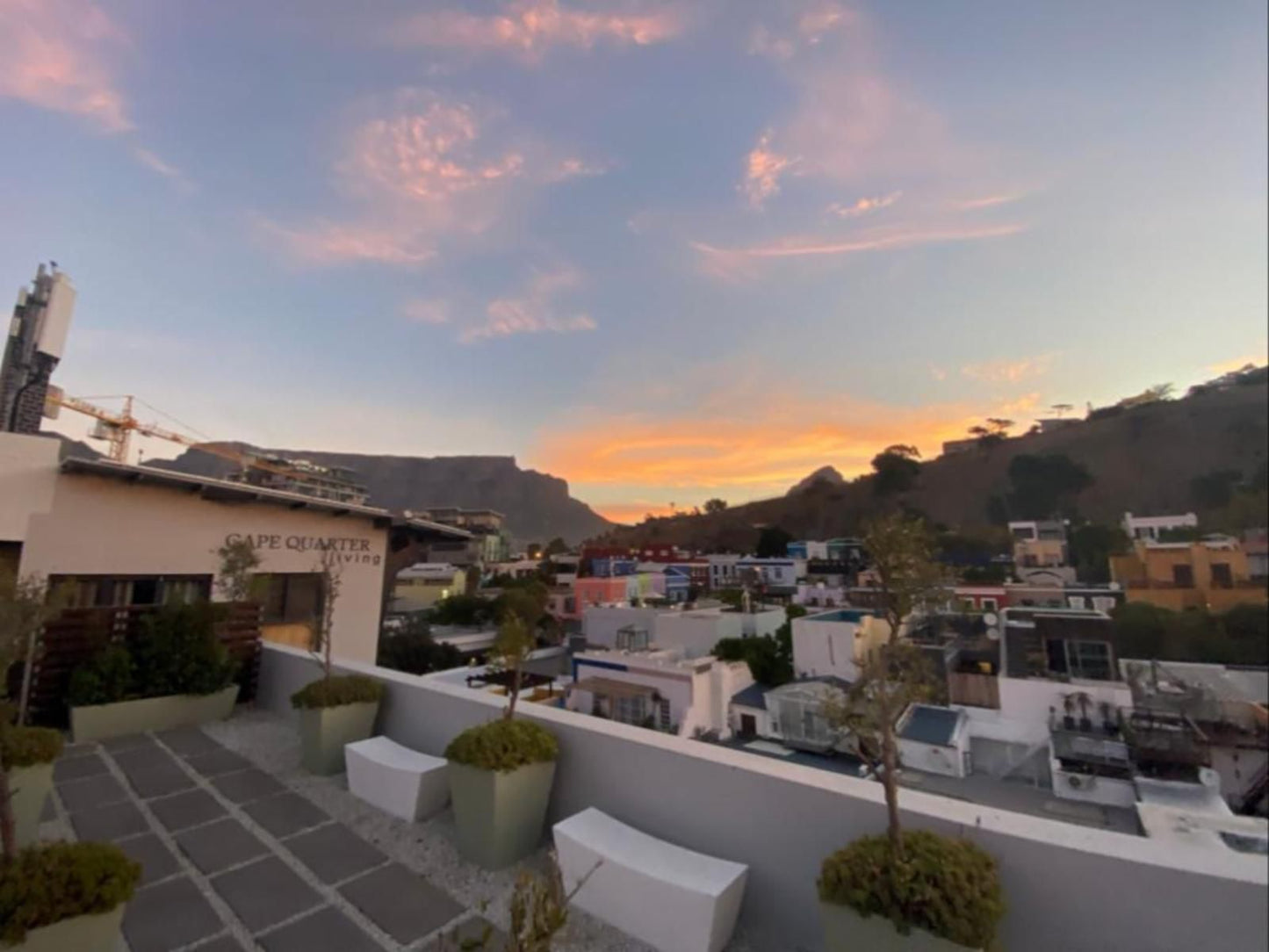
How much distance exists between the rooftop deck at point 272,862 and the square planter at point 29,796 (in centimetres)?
23

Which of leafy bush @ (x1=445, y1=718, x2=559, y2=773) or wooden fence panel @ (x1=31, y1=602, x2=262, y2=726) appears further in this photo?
wooden fence panel @ (x1=31, y1=602, x2=262, y2=726)

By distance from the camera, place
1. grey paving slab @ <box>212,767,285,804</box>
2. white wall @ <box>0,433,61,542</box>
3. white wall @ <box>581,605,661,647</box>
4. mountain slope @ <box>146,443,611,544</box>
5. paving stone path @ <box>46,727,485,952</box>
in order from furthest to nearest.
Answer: mountain slope @ <box>146,443,611,544</box> → white wall @ <box>581,605,661,647</box> → white wall @ <box>0,433,61,542</box> → grey paving slab @ <box>212,767,285,804</box> → paving stone path @ <box>46,727,485,952</box>

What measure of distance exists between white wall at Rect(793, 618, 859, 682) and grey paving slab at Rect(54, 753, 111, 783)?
20962mm

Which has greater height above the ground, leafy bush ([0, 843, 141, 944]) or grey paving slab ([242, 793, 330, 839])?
leafy bush ([0, 843, 141, 944])

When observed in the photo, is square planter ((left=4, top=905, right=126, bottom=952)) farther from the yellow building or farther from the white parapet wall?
the yellow building

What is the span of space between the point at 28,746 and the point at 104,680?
9.25ft

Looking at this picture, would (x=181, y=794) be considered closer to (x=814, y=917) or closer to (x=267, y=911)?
(x=267, y=911)

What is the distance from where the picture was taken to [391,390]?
595 inches

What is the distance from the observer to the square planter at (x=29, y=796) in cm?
313

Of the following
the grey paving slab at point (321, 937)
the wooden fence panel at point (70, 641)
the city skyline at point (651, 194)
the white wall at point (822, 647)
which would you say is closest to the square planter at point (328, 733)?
the grey paving slab at point (321, 937)

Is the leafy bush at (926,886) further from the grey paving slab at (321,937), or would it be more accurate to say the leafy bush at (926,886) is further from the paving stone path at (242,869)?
the grey paving slab at (321,937)

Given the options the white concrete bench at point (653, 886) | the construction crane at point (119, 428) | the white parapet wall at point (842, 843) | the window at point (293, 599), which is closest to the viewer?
the white parapet wall at point (842, 843)

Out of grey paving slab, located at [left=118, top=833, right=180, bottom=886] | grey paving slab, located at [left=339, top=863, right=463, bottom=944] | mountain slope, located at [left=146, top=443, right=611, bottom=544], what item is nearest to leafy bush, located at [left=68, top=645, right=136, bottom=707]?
grey paving slab, located at [left=118, top=833, right=180, bottom=886]

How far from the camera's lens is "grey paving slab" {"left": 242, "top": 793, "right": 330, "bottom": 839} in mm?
3570
